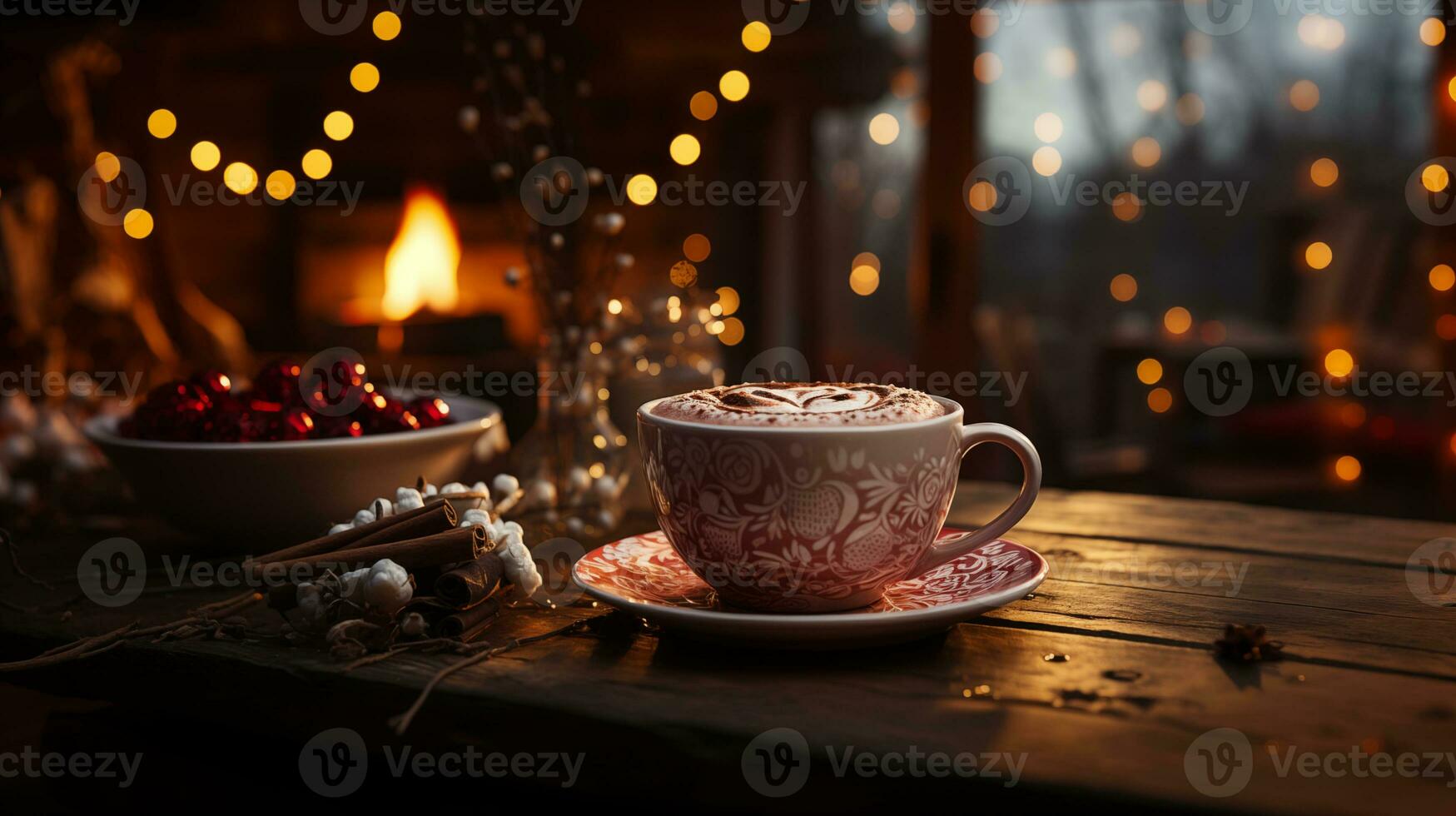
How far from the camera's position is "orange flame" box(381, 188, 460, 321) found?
11.7 feet

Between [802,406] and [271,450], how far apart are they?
0.46 metres

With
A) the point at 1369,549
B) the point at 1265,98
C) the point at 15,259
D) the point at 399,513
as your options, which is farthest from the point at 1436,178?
the point at 15,259

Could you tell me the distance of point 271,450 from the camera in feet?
2.97

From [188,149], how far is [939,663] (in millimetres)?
4657

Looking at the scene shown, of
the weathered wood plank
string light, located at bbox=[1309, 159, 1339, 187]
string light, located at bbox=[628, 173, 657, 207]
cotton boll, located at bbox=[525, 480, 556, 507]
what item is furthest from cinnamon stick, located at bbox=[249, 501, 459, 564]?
string light, located at bbox=[1309, 159, 1339, 187]

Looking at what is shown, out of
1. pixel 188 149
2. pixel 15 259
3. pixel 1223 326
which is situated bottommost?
pixel 1223 326

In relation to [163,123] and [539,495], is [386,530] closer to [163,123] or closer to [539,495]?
[539,495]

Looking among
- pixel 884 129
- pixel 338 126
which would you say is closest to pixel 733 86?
pixel 884 129

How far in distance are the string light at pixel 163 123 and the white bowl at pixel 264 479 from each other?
3.86m

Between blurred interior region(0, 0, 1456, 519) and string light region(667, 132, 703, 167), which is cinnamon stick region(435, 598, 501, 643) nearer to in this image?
blurred interior region(0, 0, 1456, 519)

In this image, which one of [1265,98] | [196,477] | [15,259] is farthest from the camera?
[1265,98]

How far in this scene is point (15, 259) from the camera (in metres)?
2.44

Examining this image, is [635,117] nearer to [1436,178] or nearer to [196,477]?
[1436,178]

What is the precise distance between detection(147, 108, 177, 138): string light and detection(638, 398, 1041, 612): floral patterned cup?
4.30m
